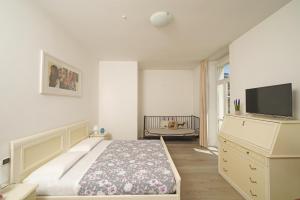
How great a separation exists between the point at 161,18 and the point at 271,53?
1.73m

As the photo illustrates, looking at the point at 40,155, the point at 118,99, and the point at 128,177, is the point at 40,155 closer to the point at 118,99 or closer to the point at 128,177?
the point at 128,177

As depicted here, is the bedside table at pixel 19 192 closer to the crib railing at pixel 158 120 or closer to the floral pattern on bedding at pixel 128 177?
the floral pattern on bedding at pixel 128 177

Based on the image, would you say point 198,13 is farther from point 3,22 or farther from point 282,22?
point 3,22

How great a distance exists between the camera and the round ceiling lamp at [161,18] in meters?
2.11

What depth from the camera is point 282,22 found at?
2.05 meters

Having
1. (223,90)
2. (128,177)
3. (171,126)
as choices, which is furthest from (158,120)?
(128,177)

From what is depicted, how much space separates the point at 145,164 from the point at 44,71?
1.85 m

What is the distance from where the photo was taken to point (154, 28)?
2.57 metres

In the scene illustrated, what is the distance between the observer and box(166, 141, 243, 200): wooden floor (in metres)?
2.23

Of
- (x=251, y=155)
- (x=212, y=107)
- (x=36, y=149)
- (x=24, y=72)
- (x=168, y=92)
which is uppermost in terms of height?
(x=168, y=92)

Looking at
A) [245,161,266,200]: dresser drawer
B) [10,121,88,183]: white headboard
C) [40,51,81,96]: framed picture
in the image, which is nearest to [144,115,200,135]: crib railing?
[40,51,81,96]: framed picture

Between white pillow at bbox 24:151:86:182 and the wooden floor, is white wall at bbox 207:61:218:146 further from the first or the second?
white pillow at bbox 24:151:86:182

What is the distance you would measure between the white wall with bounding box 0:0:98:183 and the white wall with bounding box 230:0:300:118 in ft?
10.7

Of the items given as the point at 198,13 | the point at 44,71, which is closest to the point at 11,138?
the point at 44,71
